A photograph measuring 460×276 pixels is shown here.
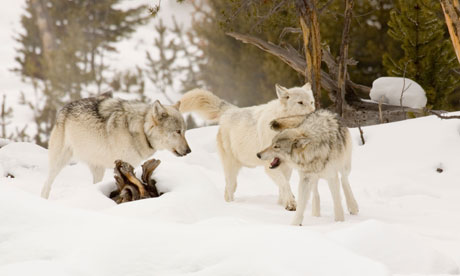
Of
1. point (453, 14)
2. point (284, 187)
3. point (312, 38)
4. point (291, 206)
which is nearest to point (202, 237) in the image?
point (291, 206)

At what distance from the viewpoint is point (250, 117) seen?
627cm

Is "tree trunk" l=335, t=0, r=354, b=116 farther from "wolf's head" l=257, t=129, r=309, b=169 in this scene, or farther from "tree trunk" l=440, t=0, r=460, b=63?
"wolf's head" l=257, t=129, r=309, b=169

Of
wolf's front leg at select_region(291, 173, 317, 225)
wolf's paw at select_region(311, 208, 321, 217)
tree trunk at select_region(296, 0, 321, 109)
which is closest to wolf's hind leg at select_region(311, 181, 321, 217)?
wolf's paw at select_region(311, 208, 321, 217)

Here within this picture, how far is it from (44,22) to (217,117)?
16.5 m

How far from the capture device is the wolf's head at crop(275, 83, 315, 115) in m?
5.60

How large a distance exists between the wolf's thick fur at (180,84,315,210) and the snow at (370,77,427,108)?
19.6 feet

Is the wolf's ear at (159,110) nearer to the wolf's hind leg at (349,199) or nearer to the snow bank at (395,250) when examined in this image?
the wolf's hind leg at (349,199)

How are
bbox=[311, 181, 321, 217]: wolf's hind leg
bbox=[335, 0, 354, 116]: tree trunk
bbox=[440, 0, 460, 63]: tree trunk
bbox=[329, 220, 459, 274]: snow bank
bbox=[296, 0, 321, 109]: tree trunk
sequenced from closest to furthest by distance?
bbox=[329, 220, 459, 274]: snow bank
bbox=[311, 181, 321, 217]: wolf's hind leg
bbox=[440, 0, 460, 63]: tree trunk
bbox=[296, 0, 321, 109]: tree trunk
bbox=[335, 0, 354, 116]: tree trunk

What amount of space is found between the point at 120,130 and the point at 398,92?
26.9 feet

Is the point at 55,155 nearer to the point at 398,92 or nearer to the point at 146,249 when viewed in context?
the point at 146,249

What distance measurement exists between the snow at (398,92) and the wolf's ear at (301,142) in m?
7.51

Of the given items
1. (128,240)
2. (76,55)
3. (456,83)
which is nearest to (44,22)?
(76,55)

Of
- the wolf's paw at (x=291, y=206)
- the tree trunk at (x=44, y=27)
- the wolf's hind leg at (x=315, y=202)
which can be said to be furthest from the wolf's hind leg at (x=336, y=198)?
the tree trunk at (x=44, y=27)

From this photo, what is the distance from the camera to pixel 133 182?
4.59 m
